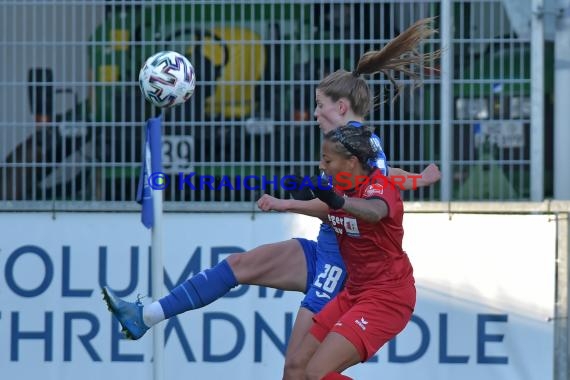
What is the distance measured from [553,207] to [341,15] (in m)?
1.97

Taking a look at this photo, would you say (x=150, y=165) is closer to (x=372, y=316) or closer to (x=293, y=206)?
(x=293, y=206)

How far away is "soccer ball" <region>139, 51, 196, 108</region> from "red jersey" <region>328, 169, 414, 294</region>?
140cm

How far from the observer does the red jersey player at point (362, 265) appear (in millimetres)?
6402

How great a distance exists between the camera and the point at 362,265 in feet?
21.9

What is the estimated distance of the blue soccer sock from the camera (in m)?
7.18

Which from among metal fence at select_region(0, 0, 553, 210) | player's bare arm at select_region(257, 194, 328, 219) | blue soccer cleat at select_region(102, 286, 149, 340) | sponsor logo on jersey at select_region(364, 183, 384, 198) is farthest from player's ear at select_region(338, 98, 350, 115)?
metal fence at select_region(0, 0, 553, 210)

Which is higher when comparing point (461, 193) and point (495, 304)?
point (461, 193)

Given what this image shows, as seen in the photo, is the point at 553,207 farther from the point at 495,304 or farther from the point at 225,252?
the point at 225,252

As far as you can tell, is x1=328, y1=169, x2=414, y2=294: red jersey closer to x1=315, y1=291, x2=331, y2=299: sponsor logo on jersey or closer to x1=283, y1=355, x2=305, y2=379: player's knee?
x1=315, y1=291, x2=331, y2=299: sponsor logo on jersey

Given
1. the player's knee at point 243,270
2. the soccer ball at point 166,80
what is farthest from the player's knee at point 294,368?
the soccer ball at point 166,80

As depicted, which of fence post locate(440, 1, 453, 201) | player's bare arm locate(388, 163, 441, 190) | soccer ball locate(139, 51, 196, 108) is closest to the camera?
player's bare arm locate(388, 163, 441, 190)

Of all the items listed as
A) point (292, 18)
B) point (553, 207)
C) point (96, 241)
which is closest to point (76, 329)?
point (96, 241)

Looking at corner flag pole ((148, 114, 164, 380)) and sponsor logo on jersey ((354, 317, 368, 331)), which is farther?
corner flag pole ((148, 114, 164, 380))

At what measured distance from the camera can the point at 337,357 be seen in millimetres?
6477
